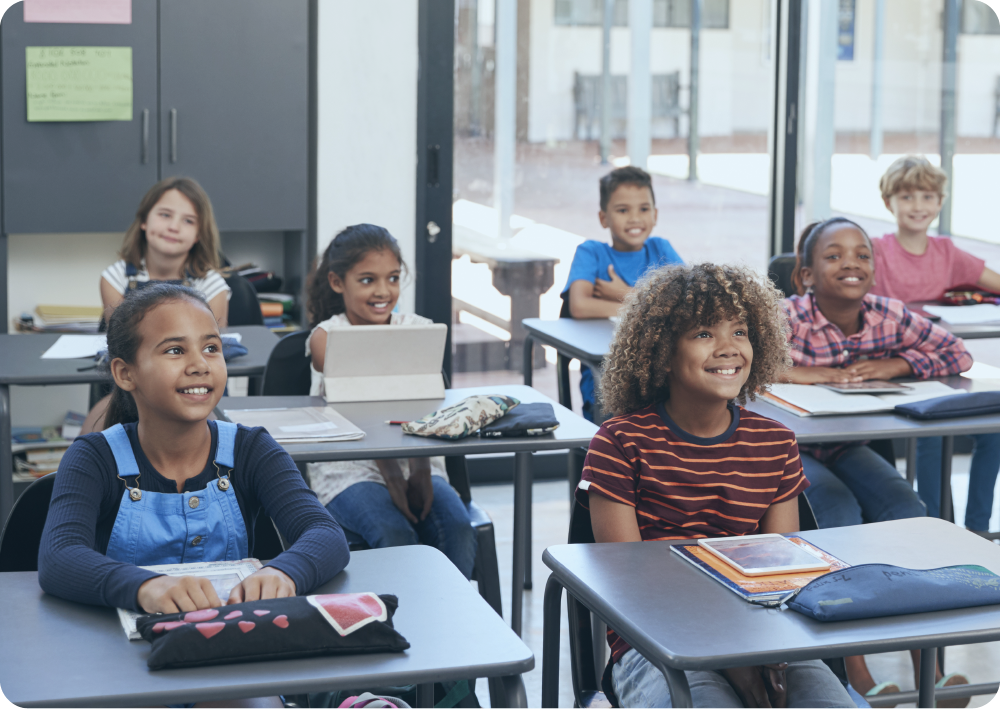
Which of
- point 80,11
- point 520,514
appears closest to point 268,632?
point 520,514

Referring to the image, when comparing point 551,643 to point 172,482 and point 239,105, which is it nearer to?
point 172,482

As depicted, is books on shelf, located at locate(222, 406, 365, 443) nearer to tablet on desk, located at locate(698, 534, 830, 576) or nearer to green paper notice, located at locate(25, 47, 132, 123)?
tablet on desk, located at locate(698, 534, 830, 576)

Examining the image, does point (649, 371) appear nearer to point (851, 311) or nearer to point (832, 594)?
point (832, 594)

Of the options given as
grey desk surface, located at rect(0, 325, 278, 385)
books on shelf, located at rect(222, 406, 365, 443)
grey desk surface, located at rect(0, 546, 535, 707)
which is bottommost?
grey desk surface, located at rect(0, 546, 535, 707)

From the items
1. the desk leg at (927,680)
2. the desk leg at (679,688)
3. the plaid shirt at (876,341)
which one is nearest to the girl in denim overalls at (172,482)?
the desk leg at (679,688)

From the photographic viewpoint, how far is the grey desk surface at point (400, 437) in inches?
84.6

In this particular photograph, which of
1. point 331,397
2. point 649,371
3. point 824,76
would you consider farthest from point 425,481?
point 824,76

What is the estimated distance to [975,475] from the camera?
3.51m

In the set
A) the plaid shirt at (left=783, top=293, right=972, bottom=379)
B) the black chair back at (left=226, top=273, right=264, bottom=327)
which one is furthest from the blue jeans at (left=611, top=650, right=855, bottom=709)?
the black chair back at (left=226, top=273, right=264, bottom=327)

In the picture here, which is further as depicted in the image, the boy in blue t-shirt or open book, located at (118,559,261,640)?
the boy in blue t-shirt

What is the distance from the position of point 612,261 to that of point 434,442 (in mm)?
1587

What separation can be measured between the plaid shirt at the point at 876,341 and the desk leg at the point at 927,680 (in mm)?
1009

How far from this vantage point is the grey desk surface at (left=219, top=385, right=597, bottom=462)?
7.05ft

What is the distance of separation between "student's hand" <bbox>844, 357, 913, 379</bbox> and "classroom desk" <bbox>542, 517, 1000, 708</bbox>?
0.99 meters
